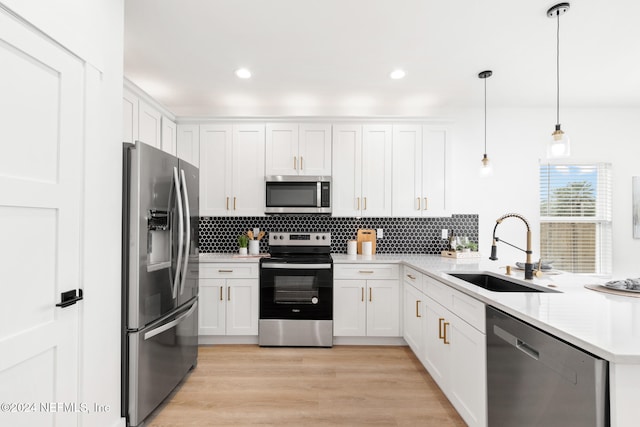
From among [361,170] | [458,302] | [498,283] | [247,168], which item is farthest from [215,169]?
[498,283]

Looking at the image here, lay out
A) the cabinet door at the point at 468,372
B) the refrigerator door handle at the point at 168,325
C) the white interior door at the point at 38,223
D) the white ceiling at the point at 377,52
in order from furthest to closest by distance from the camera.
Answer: the white ceiling at the point at 377,52, the refrigerator door handle at the point at 168,325, the cabinet door at the point at 468,372, the white interior door at the point at 38,223

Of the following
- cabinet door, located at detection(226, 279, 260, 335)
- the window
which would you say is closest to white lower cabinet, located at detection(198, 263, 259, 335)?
cabinet door, located at detection(226, 279, 260, 335)

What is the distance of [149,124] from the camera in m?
2.96

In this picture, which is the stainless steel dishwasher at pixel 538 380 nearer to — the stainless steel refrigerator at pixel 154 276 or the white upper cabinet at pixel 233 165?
the stainless steel refrigerator at pixel 154 276

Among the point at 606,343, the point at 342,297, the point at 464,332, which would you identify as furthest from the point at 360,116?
the point at 606,343

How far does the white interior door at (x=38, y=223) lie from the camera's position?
1215 millimetres

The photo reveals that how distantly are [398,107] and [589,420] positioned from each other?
348 cm

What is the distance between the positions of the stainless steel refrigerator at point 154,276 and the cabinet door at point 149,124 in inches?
28.4

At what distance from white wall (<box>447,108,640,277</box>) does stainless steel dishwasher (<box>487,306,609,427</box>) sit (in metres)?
2.57

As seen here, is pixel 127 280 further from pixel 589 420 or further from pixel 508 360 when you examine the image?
pixel 589 420

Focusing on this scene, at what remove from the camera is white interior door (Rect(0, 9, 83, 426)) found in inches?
47.8

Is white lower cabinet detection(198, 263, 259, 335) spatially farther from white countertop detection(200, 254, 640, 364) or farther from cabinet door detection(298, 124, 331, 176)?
white countertop detection(200, 254, 640, 364)

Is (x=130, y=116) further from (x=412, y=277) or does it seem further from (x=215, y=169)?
(x=412, y=277)

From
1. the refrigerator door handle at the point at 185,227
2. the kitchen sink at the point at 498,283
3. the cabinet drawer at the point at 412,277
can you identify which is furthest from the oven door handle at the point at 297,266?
the kitchen sink at the point at 498,283
